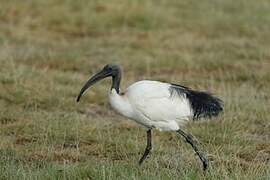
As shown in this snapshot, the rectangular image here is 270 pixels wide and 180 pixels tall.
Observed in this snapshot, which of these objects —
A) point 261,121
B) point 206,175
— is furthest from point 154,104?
point 261,121

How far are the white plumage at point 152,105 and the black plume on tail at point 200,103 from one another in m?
0.04

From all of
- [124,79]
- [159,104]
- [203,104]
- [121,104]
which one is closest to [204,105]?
[203,104]

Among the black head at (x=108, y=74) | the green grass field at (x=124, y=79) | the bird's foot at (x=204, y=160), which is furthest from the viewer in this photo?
the green grass field at (x=124, y=79)

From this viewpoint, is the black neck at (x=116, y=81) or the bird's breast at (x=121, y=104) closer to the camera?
the bird's breast at (x=121, y=104)

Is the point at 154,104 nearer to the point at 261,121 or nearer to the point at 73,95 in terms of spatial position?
the point at 261,121

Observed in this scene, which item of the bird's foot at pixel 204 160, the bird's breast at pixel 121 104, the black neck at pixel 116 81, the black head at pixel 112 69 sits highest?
the black head at pixel 112 69

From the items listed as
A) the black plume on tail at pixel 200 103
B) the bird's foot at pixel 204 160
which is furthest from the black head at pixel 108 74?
the bird's foot at pixel 204 160

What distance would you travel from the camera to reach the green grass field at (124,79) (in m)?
5.83

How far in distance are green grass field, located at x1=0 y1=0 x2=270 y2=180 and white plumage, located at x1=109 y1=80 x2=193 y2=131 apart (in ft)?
1.10

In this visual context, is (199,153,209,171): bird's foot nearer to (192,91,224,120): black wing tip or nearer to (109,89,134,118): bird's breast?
(192,91,224,120): black wing tip

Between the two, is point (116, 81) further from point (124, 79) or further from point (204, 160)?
point (124, 79)

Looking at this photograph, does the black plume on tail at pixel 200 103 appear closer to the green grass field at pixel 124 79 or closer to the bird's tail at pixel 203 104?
the bird's tail at pixel 203 104

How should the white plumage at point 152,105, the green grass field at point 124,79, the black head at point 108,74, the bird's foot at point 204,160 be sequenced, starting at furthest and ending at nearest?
the green grass field at point 124,79
the black head at point 108,74
the bird's foot at point 204,160
the white plumage at point 152,105

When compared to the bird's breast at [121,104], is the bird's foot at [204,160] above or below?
below
